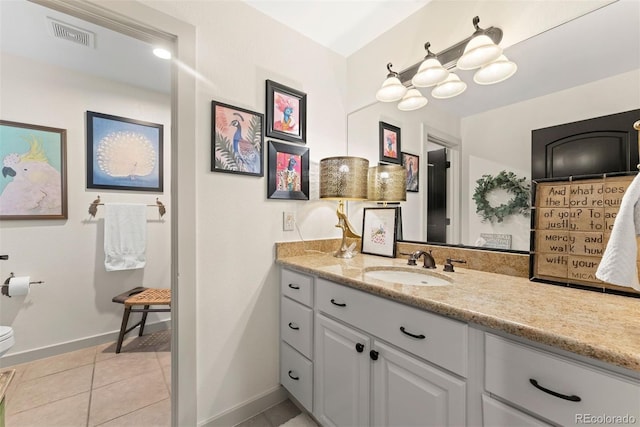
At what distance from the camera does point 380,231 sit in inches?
69.3

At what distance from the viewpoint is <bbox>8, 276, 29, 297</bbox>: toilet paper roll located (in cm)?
187

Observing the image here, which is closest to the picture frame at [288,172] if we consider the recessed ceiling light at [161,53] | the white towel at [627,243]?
the recessed ceiling light at [161,53]

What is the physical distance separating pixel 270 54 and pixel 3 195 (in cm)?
225

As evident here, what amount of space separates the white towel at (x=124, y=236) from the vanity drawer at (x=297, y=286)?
5.41 ft

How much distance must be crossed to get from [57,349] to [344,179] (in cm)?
268

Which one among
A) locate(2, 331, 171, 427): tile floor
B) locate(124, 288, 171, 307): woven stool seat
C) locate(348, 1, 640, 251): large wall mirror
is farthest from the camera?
locate(124, 288, 171, 307): woven stool seat

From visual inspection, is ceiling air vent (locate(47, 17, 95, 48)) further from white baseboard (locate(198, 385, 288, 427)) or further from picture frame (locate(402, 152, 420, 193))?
white baseboard (locate(198, 385, 288, 427))

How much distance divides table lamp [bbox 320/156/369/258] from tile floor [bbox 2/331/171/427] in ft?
5.05

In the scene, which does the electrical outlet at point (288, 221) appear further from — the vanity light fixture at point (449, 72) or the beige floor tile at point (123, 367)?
the beige floor tile at point (123, 367)

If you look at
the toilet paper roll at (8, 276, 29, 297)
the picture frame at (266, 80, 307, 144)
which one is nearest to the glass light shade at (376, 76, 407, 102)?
the picture frame at (266, 80, 307, 144)

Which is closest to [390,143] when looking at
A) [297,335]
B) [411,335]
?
[411,335]

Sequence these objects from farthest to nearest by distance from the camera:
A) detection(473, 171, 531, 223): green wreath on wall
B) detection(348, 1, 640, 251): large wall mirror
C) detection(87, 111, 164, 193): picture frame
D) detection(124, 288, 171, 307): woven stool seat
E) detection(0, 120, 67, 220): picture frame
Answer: detection(87, 111, 164, 193): picture frame → detection(124, 288, 171, 307): woven stool seat → detection(0, 120, 67, 220): picture frame → detection(473, 171, 531, 223): green wreath on wall → detection(348, 1, 640, 251): large wall mirror

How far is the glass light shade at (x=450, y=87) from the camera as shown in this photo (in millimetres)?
1354

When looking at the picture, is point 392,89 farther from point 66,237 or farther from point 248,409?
point 66,237
